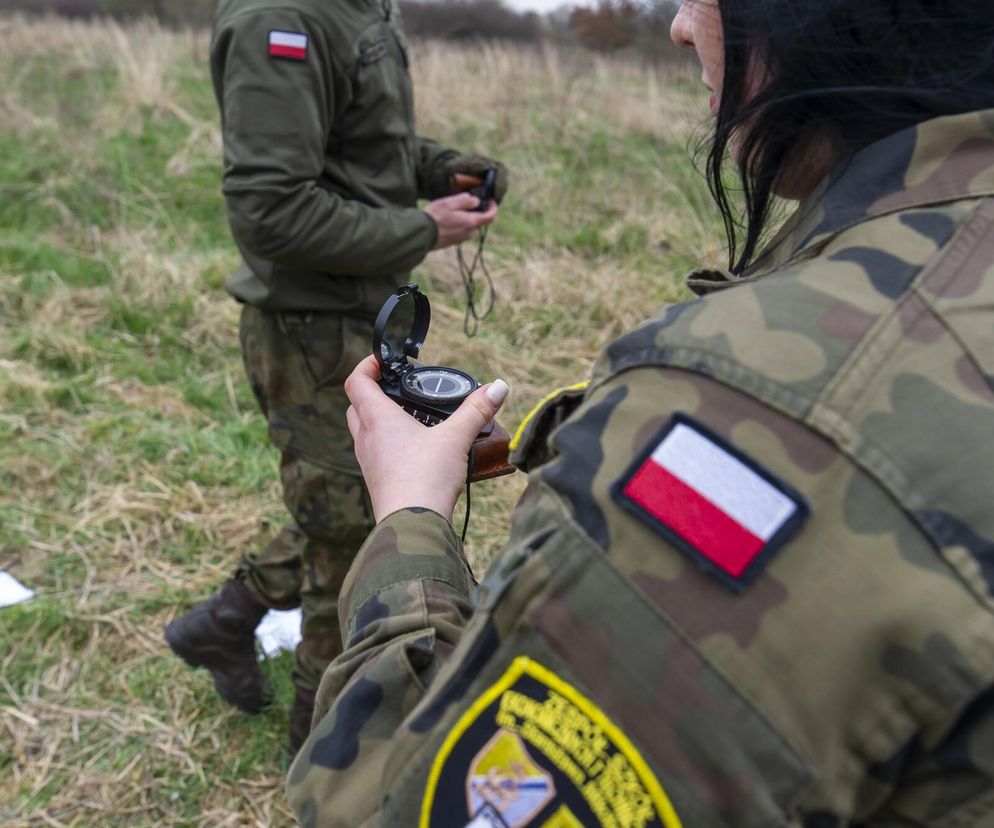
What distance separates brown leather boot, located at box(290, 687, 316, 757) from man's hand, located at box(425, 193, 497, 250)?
1.21 m

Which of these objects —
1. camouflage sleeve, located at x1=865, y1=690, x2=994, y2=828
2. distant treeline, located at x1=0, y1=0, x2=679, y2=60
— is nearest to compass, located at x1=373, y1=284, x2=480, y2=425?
camouflage sleeve, located at x1=865, y1=690, x2=994, y2=828

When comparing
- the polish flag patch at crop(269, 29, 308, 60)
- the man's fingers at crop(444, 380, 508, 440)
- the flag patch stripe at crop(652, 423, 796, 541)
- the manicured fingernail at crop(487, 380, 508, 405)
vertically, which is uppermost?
the flag patch stripe at crop(652, 423, 796, 541)

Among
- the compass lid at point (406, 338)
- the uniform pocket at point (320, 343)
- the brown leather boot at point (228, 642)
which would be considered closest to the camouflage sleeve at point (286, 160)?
the uniform pocket at point (320, 343)

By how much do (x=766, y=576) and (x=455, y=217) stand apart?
1.88 meters

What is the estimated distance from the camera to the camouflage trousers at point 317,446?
215 centimetres

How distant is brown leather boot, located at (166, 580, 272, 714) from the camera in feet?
7.66

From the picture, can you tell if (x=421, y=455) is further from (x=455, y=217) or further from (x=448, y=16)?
(x=448, y=16)

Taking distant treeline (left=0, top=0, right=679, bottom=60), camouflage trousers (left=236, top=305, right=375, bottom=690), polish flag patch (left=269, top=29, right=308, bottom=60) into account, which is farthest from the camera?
distant treeline (left=0, top=0, right=679, bottom=60)

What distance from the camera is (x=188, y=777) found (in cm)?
227

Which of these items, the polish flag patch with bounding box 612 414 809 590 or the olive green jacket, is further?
the olive green jacket

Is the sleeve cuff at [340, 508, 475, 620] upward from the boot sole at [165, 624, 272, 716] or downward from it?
upward

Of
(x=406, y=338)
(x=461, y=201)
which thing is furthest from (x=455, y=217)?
(x=406, y=338)

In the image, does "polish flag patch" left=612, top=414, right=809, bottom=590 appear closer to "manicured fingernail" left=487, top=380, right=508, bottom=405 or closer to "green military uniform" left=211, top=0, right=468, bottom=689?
"manicured fingernail" left=487, top=380, right=508, bottom=405

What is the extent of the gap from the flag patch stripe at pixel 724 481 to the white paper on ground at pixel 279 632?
215cm
